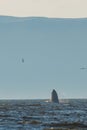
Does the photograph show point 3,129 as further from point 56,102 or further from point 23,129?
point 56,102

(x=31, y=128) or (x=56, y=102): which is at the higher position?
(x=56, y=102)

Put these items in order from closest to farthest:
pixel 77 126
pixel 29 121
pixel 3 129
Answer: pixel 3 129
pixel 77 126
pixel 29 121

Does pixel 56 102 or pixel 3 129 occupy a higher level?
pixel 56 102

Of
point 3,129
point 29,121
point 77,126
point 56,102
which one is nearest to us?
point 3,129

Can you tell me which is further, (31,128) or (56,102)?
(56,102)

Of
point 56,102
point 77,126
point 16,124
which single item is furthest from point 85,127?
point 56,102

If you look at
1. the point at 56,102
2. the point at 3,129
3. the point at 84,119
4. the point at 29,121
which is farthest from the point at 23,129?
the point at 56,102

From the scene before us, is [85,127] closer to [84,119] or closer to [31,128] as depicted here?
[31,128]

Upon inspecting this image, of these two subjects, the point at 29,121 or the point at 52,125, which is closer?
the point at 52,125

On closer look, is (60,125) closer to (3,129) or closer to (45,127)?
(45,127)
